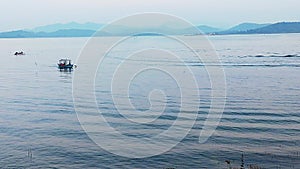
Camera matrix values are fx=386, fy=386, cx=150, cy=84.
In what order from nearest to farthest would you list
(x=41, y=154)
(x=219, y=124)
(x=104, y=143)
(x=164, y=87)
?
(x=41, y=154)
(x=104, y=143)
(x=219, y=124)
(x=164, y=87)

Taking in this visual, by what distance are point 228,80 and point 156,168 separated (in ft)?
126

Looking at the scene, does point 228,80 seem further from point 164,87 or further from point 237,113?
point 237,113

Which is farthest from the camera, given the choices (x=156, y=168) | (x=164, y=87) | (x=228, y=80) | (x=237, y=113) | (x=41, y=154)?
(x=228, y=80)

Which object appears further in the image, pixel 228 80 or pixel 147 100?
pixel 228 80

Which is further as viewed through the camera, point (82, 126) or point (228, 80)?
point (228, 80)

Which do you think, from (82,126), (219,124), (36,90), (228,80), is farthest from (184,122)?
(36,90)

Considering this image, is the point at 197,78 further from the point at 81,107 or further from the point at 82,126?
the point at 82,126

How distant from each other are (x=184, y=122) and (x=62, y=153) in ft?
39.1

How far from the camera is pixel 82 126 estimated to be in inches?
1375

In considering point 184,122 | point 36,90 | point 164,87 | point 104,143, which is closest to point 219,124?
point 184,122

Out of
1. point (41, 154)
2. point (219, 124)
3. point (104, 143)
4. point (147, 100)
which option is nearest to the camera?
point (41, 154)

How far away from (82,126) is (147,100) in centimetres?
1247

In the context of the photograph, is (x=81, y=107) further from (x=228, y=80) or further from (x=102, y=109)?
(x=228, y=80)

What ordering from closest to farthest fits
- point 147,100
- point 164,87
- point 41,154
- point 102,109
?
point 41,154, point 102,109, point 147,100, point 164,87
